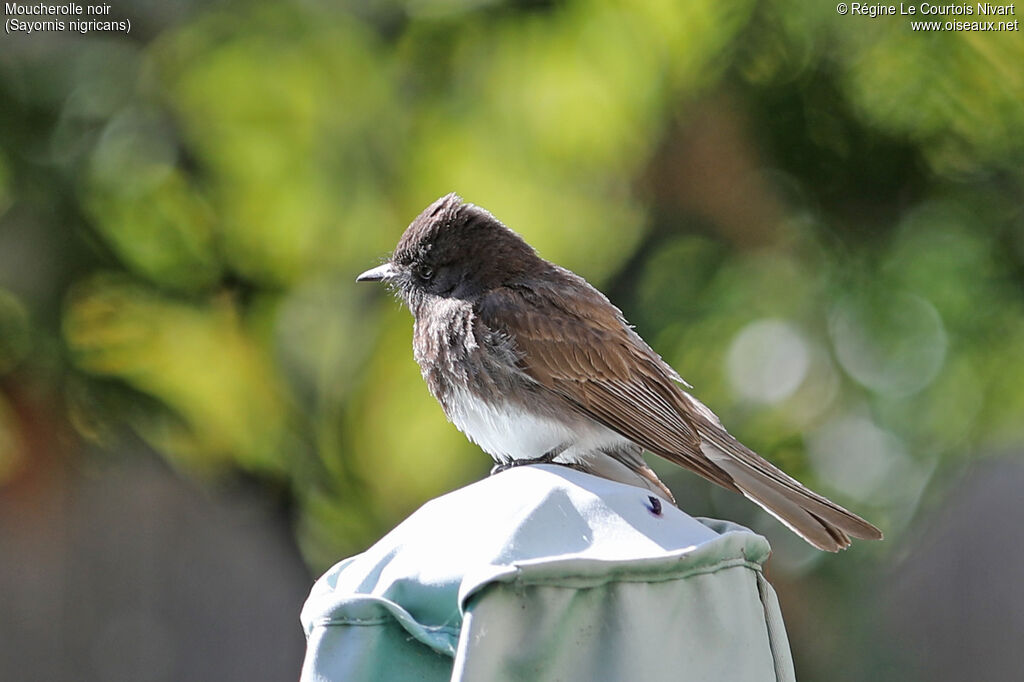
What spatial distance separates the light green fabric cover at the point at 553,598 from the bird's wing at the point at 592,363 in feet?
4.33

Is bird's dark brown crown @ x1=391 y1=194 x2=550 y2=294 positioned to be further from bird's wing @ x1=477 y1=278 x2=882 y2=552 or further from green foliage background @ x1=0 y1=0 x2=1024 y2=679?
green foliage background @ x1=0 y1=0 x2=1024 y2=679

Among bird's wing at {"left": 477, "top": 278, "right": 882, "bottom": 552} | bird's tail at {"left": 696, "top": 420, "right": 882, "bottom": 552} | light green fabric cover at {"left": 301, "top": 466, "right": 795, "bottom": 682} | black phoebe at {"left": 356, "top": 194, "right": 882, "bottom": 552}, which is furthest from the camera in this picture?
black phoebe at {"left": 356, "top": 194, "right": 882, "bottom": 552}

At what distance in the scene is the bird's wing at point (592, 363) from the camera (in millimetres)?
3037

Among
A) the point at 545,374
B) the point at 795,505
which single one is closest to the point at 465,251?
the point at 545,374

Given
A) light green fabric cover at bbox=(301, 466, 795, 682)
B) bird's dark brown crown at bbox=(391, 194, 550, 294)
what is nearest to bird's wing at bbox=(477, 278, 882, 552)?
bird's dark brown crown at bbox=(391, 194, 550, 294)

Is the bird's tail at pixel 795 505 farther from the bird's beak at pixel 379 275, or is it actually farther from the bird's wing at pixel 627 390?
the bird's beak at pixel 379 275

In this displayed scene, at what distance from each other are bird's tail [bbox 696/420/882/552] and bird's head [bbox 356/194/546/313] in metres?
0.83

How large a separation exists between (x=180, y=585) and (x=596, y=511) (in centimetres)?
373

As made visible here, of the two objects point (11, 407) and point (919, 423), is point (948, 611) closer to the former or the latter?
point (919, 423)

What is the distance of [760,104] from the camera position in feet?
16.1

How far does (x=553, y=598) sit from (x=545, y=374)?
66.3 inches

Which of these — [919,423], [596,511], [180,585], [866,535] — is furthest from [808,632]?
[596,511]

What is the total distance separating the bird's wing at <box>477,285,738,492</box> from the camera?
304 cm

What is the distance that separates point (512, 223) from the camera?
188 inches
